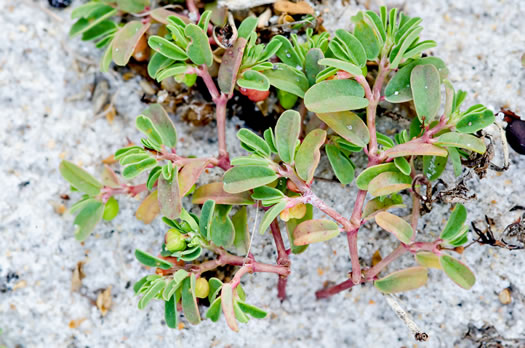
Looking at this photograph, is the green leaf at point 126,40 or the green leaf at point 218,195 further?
the green leaf at point 126,40

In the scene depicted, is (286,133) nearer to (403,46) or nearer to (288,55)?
(288,55)

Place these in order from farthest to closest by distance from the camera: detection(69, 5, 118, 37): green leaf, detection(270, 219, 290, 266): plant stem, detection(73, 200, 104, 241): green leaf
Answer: detection(69, 5, 118, 37): green leaf < detection(73, 200, 104, 241): green leaf < detection(270, 219, 290, 266): plant stem

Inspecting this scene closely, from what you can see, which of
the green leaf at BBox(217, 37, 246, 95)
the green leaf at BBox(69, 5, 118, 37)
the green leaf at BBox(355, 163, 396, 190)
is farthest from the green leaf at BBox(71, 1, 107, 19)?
the green leaf at BBox(355, 163, 396, 190)

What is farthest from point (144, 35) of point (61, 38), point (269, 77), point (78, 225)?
point (78, 225)

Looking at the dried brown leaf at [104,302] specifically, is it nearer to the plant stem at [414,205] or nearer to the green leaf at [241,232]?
the green leaf at [241,232]

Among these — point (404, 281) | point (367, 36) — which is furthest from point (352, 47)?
point (404, 281)

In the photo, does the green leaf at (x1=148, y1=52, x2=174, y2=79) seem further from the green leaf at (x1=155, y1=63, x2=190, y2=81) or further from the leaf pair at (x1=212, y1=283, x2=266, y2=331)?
the leaf pair at (x1=212, y1=283, x2=266, y2=331)

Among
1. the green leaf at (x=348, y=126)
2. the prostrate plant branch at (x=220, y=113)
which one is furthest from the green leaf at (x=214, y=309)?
the green leaf at (x=348, y=126)
